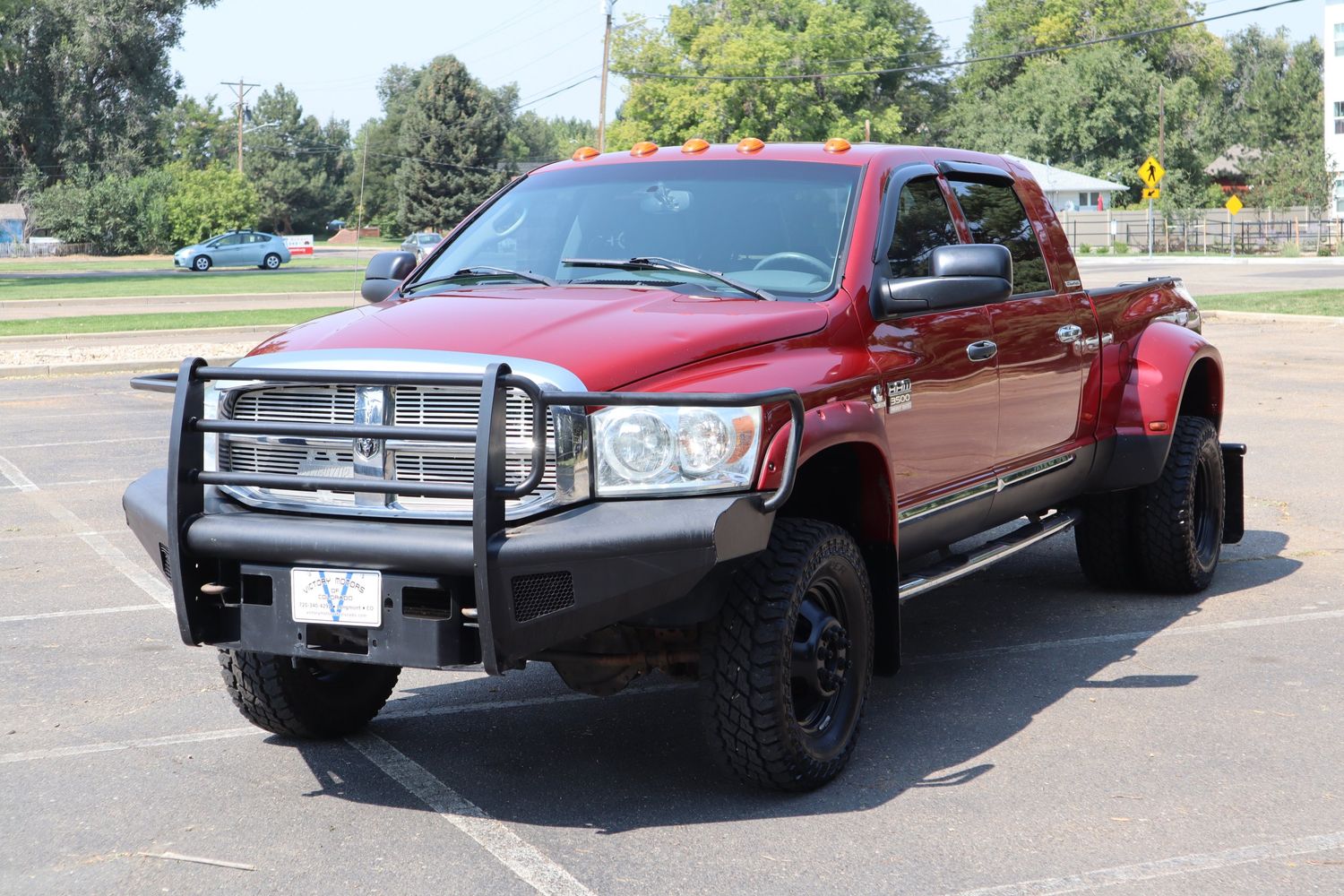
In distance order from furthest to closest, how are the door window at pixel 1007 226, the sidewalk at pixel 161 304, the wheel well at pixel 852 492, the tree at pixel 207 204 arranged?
the tree at pixel 207 204
the sidewalk at pixel 161 304
the door window at pixel 1007 226
the wheel well at pixel 852 492

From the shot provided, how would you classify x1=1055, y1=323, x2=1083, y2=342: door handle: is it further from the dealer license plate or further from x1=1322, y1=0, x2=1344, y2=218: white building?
x1=1322, y1=0, x2=1344, y2=218: white building

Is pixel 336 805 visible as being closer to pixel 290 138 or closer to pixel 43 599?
pixel 43 599

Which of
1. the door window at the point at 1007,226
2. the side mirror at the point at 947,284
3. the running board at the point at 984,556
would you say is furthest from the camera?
the door window at the point at 1007,226

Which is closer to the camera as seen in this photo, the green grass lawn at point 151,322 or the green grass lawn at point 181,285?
the green grass lawn at point 151,322

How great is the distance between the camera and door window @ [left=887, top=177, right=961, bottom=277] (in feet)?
17.4

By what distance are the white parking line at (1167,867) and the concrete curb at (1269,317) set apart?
20667 millimetres

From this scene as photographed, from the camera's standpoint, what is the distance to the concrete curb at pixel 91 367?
60.5 ft

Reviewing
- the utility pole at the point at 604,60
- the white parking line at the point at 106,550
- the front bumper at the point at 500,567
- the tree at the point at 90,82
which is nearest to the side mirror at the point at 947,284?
the front bumper at the point at 500,567

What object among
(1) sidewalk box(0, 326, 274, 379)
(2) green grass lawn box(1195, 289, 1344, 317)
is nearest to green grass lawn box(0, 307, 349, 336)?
(1) sidewalk box(0, 326, 274, 379)

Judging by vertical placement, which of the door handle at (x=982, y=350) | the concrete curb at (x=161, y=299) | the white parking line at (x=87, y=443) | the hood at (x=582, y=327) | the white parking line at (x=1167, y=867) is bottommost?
the white parking line at (x=1167, y=867)

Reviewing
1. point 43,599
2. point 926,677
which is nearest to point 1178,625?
point 926,677

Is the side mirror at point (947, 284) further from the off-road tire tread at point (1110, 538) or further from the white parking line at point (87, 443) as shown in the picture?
the white parking line at point (87, 443)

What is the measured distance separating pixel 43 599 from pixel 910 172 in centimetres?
439

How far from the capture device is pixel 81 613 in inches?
271
